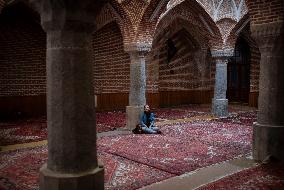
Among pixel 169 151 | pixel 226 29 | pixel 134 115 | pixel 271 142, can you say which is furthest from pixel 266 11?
pixel 226 29

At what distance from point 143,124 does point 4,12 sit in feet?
22.6

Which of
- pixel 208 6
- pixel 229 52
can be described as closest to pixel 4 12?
pixel 208 6

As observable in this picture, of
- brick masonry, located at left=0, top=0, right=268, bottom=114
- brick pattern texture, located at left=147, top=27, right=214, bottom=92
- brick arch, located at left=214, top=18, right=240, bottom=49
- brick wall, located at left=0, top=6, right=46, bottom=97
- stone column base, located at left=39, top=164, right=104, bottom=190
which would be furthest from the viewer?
brick pattern texture, located at left=147, top=27, right=214, bottom=92

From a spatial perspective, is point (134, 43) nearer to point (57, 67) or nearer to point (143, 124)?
point (143, 124)

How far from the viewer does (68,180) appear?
347 cm

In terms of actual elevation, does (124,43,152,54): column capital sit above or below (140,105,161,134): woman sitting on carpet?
above

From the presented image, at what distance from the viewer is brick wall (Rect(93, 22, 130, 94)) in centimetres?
1470

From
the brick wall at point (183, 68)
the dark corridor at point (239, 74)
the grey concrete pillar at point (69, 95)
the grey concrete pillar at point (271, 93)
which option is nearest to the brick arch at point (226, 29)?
the brick wall at point (183, 68)

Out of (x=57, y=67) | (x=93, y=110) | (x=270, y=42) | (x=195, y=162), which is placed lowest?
(x=195, y=162)

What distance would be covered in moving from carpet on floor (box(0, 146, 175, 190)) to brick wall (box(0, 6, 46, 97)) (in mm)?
6309

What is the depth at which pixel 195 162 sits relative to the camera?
6.23 m

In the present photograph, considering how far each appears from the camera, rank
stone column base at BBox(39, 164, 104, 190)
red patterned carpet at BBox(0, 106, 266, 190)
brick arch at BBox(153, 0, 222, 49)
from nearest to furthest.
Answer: stone column base at BBox(39, 164, 104, 190)
red patterned carpet at BBox(0, 106, 266, 190)
brick arch at BBox(153, 0, 222, 49)

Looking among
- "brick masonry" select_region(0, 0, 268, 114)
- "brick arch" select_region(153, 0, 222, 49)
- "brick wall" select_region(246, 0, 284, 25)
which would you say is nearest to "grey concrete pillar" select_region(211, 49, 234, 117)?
"brick arch" select_region(153, 0, 222, 49)

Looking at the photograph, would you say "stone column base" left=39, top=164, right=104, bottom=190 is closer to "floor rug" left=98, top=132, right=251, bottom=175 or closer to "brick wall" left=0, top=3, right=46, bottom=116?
"floor rug" left=98, top=132, right=251, bottom=175
